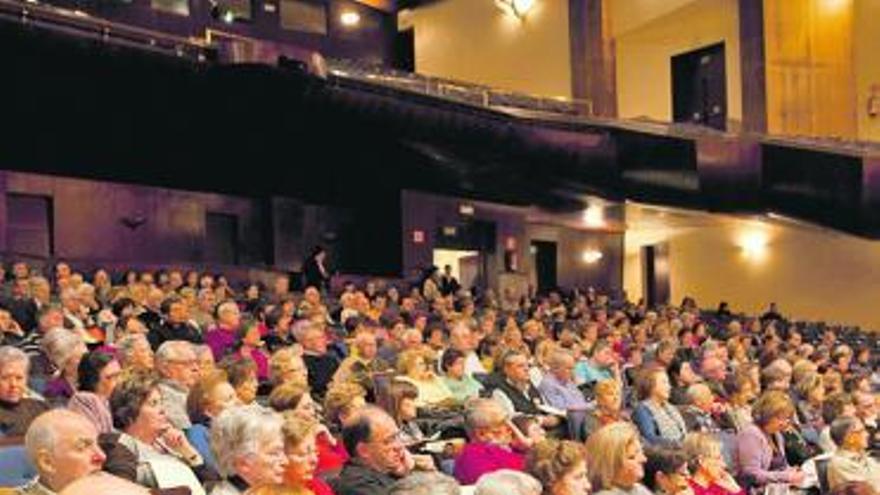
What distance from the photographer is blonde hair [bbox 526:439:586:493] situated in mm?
3369

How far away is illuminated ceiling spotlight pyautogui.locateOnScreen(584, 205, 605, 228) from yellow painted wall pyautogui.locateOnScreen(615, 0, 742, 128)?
1.44 metres

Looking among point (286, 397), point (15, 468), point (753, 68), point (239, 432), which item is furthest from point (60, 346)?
point (753, 68)

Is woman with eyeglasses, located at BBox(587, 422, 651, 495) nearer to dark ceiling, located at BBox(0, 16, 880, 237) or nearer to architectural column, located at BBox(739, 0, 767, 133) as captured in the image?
dark ceiling, located at BBox(0, 16, 880, 237)

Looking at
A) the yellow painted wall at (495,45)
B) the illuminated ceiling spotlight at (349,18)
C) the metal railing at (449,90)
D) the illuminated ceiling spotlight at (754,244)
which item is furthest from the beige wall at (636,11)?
the illuminated ceiling spotlight at (349,18)

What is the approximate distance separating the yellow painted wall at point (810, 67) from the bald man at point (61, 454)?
13.2m

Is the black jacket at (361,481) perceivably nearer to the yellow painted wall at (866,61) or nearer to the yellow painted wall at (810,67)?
the yellow painted wall at (810,67)

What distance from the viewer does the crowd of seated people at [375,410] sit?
10.2ft

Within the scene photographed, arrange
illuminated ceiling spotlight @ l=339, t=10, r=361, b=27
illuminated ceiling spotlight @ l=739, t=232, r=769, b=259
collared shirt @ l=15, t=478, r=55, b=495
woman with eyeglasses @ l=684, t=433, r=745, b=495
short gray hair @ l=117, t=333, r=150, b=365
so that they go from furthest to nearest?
1. illuminated ceiling spotlight @ l=339, t=10, r=361, b=27
2. illuminated ceiling spotlight @ l=739, t=232, r=769, b=259
3. short gray hair @ l=117, t=333, r=150, b=365
4. woman with eyeglasses @ l=684, t=433, r=745, b=495
5. collared shirt @ l=15, t=478, r=55, b=495

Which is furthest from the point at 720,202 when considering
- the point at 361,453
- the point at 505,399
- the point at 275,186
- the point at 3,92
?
the point at 361,453

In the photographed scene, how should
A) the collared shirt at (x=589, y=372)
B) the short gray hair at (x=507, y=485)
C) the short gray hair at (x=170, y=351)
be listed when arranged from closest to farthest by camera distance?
the short gray hair at (x=507, y=485) → the short gray hair at (x=170, y=351) → the collared shirt at (x=589, y=372)

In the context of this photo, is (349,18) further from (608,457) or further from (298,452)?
(298,452)

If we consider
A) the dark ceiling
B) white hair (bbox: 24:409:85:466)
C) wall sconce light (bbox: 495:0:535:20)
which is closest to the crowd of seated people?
white hair (bbox: 24:409:85:466)

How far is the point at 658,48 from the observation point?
16.7m

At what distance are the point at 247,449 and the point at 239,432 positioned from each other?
6cm
